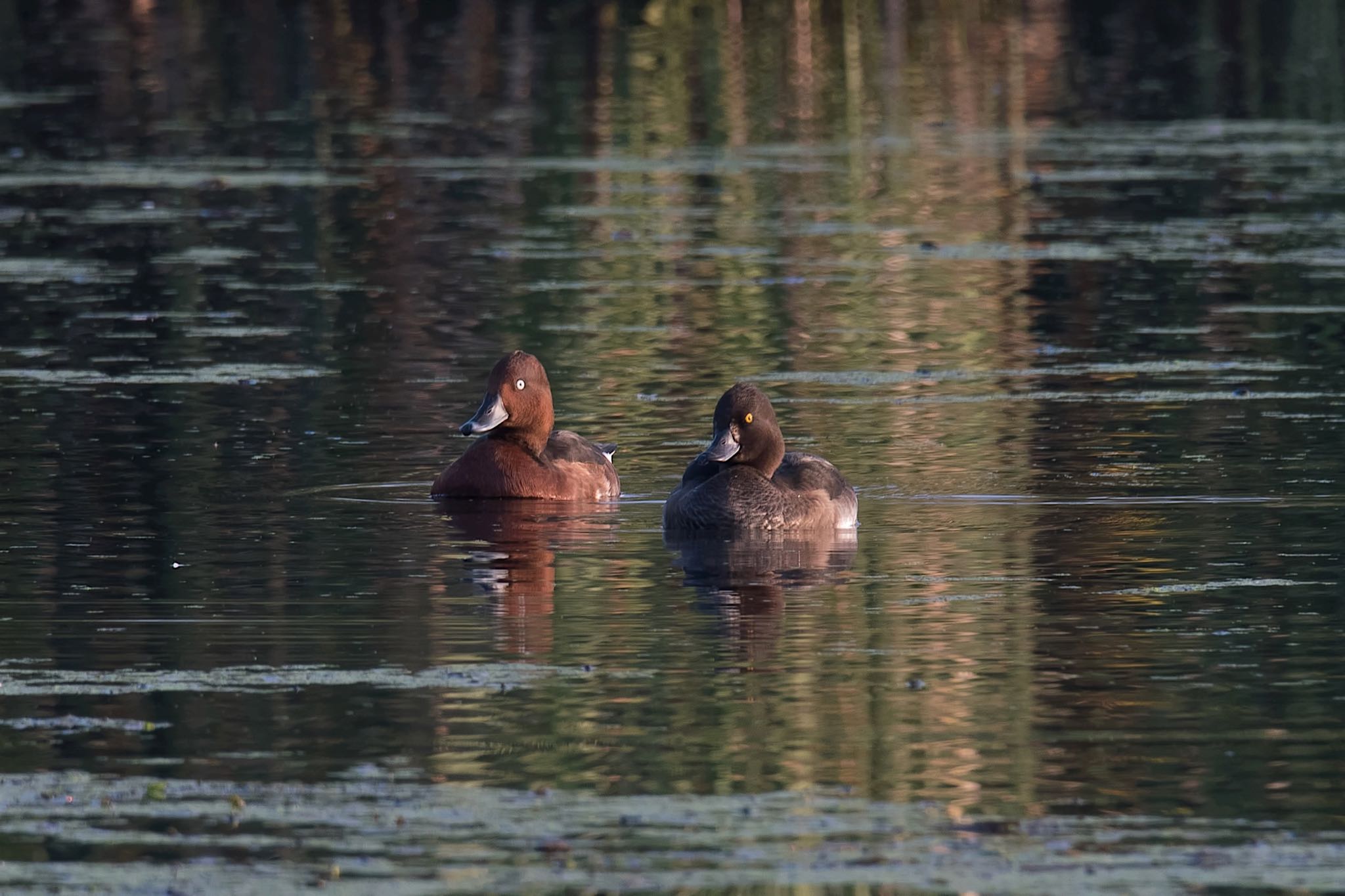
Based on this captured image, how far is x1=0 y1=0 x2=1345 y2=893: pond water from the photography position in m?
7.55

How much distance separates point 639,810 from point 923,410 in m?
8.30

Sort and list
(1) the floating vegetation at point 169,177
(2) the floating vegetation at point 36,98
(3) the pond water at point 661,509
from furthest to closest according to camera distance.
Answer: (2) the floating vegetation at point 36,98
(1) the floating vegetation at point 169,177
(3) the pond water at point 661,509

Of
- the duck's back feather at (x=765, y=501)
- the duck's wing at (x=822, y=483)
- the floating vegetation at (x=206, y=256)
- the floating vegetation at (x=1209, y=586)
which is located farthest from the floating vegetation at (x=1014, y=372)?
the floating vegetation at (x=206, y=256)

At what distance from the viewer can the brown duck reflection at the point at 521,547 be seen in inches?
402

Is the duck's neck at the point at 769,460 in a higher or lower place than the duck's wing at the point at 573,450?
higher

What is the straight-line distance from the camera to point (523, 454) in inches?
549

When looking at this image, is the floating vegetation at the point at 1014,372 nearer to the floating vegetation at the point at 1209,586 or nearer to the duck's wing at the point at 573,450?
the duck's wing at the point at 573,450

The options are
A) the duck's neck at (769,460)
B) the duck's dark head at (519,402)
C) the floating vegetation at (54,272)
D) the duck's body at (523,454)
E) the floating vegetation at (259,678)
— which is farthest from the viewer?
the floating vegetation at (54,272)

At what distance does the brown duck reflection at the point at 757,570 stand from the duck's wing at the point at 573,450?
115 cm

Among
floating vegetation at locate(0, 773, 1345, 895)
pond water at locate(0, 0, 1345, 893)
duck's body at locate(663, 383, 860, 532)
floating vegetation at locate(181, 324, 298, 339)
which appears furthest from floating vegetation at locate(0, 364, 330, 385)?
floating vegetation at locate(0, 773, 1345, 895)

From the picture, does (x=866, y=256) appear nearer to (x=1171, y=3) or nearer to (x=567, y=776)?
(x=567, y=776)

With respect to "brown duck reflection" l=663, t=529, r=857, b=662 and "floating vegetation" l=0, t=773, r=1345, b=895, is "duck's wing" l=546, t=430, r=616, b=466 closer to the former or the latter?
"brown duck reflection" l=663, t=529, r=857, b=662

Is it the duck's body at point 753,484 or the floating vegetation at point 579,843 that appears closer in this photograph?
the floating vegetation at point 579,843

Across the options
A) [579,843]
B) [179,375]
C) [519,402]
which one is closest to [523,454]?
[519,402]
